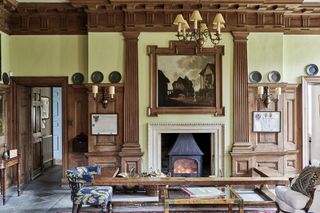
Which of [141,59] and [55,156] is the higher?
[141,59]

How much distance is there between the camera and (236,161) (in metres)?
7.75

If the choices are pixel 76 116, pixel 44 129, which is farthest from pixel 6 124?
pixel 44 129

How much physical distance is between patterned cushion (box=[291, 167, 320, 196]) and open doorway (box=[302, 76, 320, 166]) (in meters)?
2.72

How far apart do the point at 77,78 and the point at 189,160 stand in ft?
9.27

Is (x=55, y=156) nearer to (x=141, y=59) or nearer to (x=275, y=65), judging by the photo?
(x=141, y=59)

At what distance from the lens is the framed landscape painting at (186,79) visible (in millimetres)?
7809

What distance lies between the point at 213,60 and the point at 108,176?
310 centimetres

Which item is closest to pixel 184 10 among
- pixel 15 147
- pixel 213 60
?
pixel 213 60

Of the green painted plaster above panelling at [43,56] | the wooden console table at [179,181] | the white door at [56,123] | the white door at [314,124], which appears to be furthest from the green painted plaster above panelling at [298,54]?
the white door at [56,123]

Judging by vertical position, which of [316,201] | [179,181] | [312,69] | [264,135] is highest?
[312,69]

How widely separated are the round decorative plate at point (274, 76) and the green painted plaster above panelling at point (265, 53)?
58 mm

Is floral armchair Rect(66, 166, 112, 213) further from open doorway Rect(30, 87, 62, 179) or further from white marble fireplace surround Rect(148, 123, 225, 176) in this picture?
open doorway Rect(30, 87, 62, 179)

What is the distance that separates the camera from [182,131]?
7.82 m

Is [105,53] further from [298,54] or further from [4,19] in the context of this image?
[298,54]
